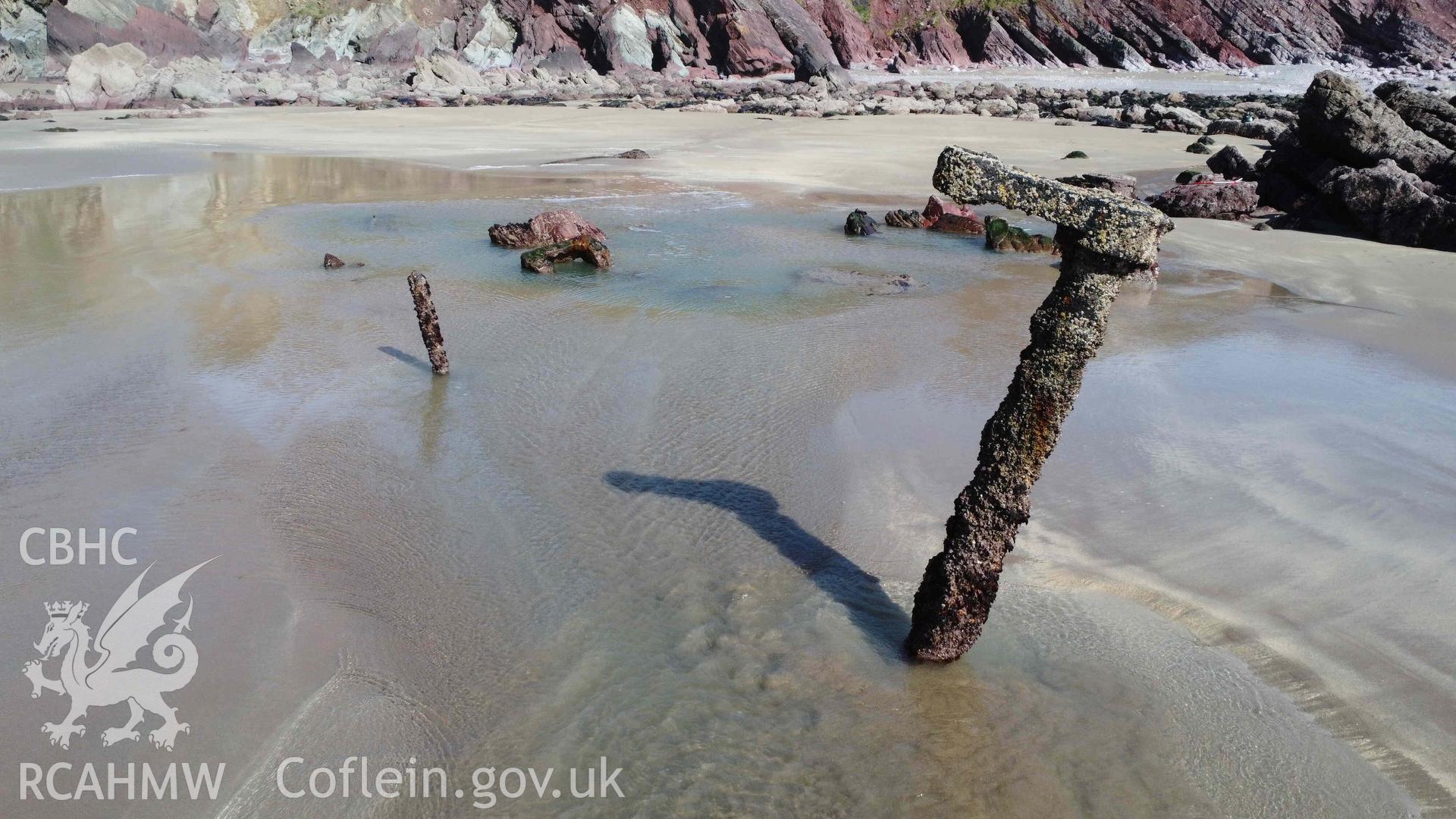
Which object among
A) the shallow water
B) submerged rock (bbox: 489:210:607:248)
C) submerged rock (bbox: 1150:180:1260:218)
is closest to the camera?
the shallow water

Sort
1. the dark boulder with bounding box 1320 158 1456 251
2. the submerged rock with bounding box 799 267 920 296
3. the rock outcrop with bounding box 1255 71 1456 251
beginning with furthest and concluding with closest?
1. the rock outcrop with bounding box 1255 71 1456 251
2. the dark boulder with bounding box 1320 158 1456 251
3. the submerged rock with bounding box 799 267 920 296

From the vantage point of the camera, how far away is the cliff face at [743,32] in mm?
40812

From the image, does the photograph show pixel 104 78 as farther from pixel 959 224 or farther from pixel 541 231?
pixel 959 224

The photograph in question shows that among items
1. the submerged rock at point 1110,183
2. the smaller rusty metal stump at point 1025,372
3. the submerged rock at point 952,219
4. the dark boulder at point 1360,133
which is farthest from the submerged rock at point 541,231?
the dark boulder at point 1360,133

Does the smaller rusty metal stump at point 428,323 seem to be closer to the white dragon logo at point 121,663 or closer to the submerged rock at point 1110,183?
the white dragon logo at point 121,663

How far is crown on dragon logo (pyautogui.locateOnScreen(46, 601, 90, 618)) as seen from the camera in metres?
4.02

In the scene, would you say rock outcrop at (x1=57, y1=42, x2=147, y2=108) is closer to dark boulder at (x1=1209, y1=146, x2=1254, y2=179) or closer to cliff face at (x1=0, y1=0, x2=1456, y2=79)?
cliff face at (x1=0, y1=0, x2=1456, y2=79)

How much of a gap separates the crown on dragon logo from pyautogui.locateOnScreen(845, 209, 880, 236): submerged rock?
32.1ft

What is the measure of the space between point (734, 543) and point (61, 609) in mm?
2875

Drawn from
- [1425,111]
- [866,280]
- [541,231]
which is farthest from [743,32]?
[866,280]

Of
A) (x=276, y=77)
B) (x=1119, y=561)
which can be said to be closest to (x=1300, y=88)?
(x=276, y=77)

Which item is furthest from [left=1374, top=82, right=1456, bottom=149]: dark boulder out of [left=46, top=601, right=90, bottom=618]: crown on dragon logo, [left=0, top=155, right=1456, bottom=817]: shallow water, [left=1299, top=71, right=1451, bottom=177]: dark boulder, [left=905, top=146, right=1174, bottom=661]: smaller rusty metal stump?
[left=46, top=601, right=90, bottom=618]: crown on dragon logo

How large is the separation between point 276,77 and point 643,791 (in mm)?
39686

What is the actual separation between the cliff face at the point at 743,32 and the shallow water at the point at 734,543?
127 feet
